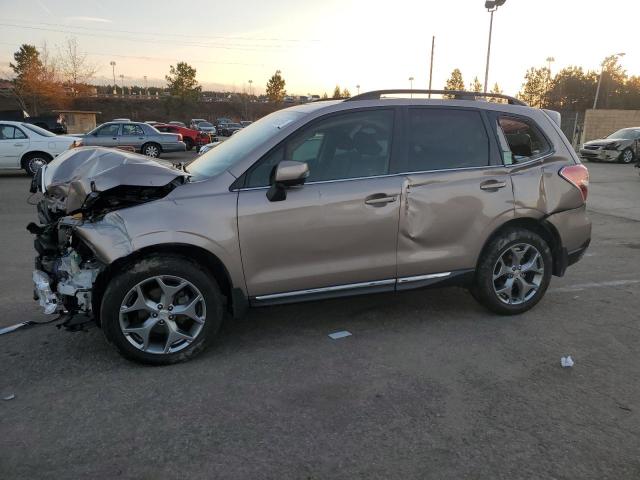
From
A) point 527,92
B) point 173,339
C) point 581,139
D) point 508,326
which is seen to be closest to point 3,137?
Result: point 173,339

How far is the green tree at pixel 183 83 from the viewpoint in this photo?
2457 inches

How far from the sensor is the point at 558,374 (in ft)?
11.3

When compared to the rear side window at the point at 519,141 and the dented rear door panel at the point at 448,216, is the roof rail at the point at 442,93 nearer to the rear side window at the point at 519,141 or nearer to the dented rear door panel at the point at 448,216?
the rear side window at the point at 519,141

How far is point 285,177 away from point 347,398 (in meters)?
1.49

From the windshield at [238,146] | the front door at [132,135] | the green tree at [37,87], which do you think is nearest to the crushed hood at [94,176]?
the windshield at [238,146]

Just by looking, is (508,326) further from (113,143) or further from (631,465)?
(113,143)

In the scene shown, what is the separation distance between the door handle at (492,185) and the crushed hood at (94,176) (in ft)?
7.68

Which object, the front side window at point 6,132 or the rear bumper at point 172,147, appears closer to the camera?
the front side window at point 6,132

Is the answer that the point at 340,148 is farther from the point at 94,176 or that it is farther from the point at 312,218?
the point at 94,176

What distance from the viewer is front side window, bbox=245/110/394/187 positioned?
12.2 ft

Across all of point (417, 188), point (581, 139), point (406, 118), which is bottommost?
point (581, 139)

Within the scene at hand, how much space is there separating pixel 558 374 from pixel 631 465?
942mm

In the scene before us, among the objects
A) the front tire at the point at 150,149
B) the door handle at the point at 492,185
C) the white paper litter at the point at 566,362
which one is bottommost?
the front tire at the point at 150,149

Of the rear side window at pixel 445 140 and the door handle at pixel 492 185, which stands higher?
the rear side window at pixel 445 140
